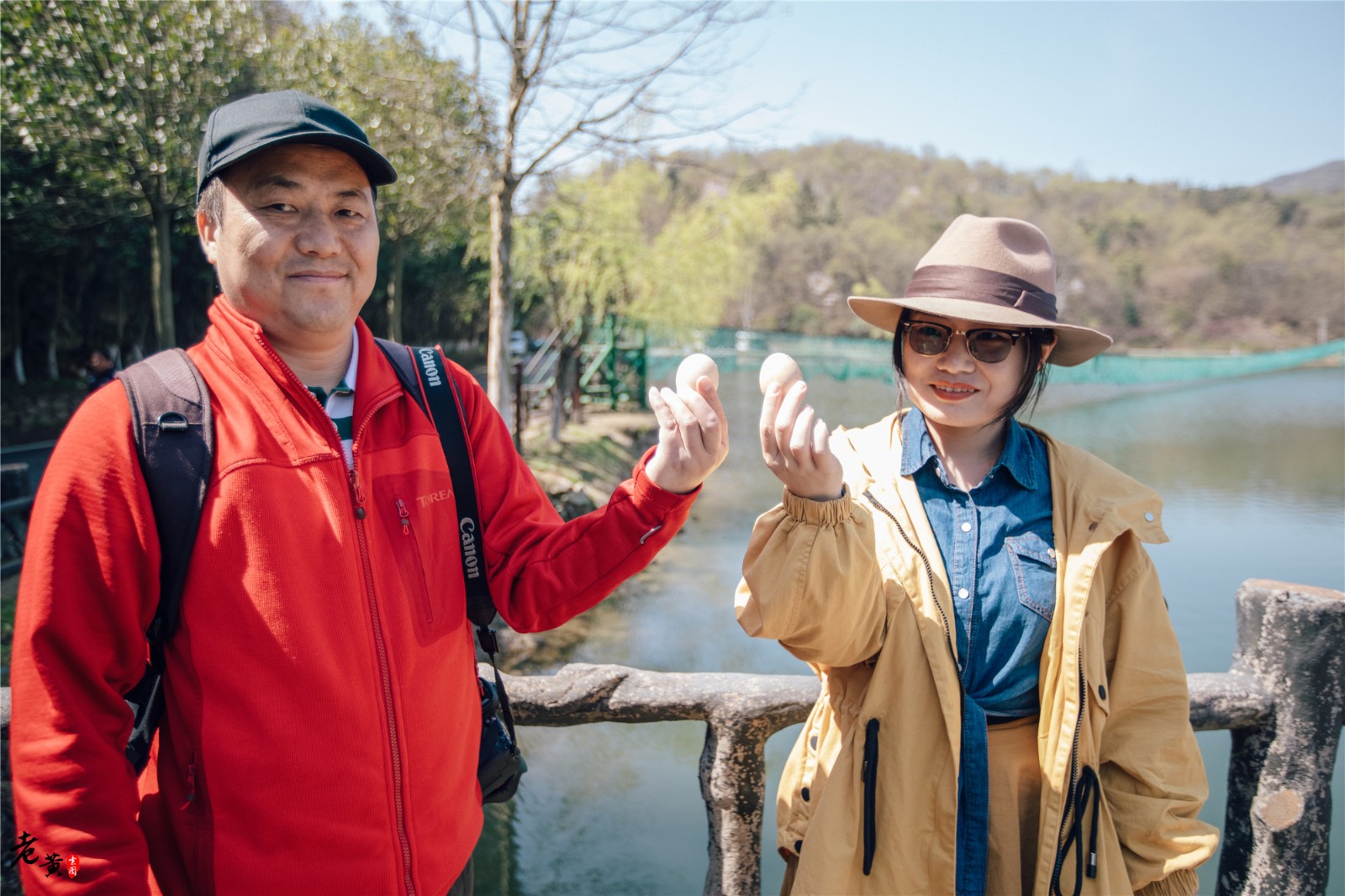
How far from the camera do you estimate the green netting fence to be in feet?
33.6

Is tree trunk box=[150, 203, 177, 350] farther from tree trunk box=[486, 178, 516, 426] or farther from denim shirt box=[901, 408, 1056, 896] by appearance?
denim shirt box=[901, 408, 1056, 896]

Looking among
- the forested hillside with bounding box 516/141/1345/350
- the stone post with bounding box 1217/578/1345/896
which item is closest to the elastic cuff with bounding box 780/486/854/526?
the stone post with bounding box 1217/578/1345/896

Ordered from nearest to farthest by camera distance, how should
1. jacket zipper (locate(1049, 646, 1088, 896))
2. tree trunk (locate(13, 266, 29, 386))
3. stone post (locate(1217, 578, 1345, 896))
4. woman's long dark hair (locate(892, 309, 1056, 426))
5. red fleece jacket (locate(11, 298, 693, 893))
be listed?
1. red fleece jacket (locate(11, 298, 693, 893))
2. jacket zipper (locate(1049, 646, 1088, 896))
3. woman's long dark hair (locate(892, 309, 1056, 426))
4. stone post (locate(1217, 578, 1345, 896))
5. tree trunk (locate(13, 266, 29, 386))

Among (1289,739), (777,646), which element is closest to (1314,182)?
(777,646)

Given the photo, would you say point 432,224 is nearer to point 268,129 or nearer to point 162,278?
point 162,278

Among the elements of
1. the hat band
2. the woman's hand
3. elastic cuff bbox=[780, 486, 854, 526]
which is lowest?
elastic cuff bbox=[780, 486, 854, 526]

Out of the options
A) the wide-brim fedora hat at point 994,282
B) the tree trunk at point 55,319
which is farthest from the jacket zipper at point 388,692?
the tree trunk at point 55,319

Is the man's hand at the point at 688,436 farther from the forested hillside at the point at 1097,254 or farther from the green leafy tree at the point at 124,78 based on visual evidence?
the green leafy tree at the point at 124,78

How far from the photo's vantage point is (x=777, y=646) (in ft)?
24.8

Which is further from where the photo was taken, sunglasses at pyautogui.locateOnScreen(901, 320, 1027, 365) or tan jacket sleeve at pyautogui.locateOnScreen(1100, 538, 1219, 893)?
sunglasses at pyautogui.locateOnScreen(901, 320, 1027, 365)

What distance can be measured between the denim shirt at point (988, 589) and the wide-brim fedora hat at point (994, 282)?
0.94ft

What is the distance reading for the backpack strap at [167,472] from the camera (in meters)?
1.20

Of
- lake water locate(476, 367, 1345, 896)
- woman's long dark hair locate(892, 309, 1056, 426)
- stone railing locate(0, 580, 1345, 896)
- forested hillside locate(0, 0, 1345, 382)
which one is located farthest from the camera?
forested hillside locate(0, 0, 1345, 382)

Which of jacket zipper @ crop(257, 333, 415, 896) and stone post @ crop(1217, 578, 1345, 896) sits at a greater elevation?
jacket zipper @ crop(257, 333, 415, 896)
